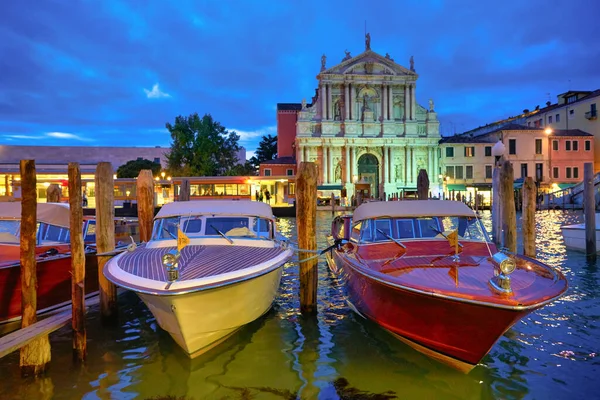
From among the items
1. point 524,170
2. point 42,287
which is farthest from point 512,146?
point 42,287

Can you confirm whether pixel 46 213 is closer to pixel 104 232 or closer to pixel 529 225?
pixel 104 232

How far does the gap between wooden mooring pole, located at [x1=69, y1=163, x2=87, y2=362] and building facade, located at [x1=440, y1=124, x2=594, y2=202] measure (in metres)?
45.4

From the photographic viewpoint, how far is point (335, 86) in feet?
167

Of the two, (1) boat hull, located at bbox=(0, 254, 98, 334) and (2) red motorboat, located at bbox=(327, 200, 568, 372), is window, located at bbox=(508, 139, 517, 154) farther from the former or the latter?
(1) boat hull, located at bbox=(0, 254, 98, 334)

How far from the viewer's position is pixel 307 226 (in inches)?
316

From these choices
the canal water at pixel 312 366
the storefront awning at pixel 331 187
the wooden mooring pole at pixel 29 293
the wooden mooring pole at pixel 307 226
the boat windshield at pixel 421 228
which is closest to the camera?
the canal water at pixel 312 366

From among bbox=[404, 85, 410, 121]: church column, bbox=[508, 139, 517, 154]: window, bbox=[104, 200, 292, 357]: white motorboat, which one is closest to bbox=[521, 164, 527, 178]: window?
bbox=[508, 139, 517, 154]: window

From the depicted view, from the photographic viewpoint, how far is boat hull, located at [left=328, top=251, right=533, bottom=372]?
5098mm

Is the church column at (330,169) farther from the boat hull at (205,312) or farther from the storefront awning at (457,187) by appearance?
the boat hull at (205,312)

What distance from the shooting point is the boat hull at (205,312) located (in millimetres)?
5641

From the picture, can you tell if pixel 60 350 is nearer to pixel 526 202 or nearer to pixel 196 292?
pixel 196 292

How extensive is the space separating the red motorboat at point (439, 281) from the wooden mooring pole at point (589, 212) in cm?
689

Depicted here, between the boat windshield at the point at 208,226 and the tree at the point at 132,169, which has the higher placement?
the tree at the point at 132,169

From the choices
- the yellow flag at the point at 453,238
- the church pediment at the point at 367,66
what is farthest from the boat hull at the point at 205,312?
the church pediment at the point at 367,66
